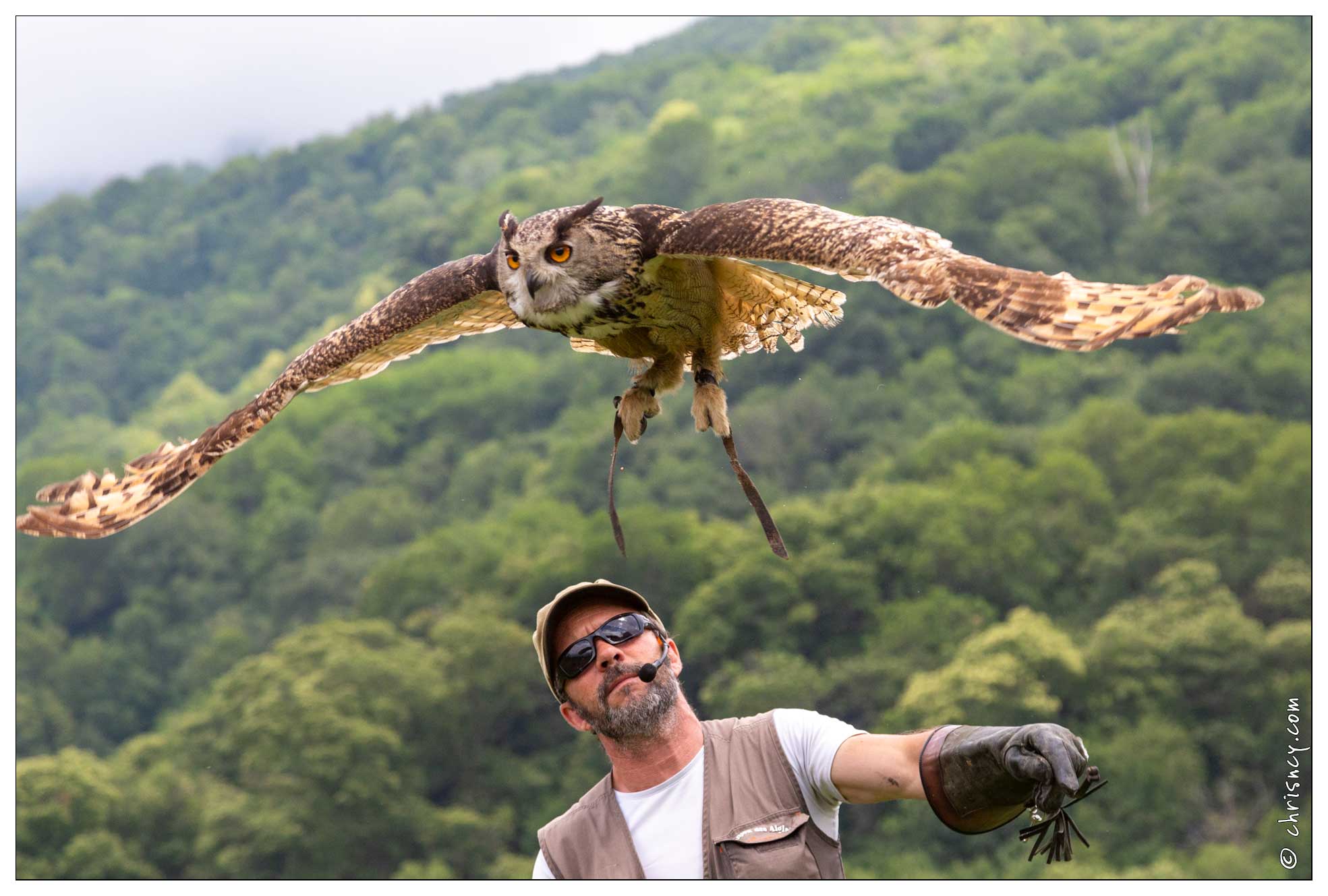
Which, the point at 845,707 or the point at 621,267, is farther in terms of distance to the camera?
the point at 845,707

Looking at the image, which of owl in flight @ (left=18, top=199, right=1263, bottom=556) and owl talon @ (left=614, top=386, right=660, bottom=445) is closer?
owl in flight @ (left=18, top=199, right=1263, bottom=556)

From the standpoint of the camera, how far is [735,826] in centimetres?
423

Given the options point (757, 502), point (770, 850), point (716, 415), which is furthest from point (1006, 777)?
point (716, 415)

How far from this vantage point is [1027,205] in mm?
74438

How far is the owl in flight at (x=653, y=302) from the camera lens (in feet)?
15.8

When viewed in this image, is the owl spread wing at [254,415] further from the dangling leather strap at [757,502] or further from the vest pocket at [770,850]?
the vest pocket at [770,850]

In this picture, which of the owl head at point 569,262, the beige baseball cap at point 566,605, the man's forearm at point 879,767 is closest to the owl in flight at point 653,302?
the owl head at point 569,262

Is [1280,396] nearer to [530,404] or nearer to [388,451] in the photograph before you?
[530,404]

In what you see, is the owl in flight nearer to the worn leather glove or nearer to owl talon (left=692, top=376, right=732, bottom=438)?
owl talon (left=692, top=376, right=732, bottom=438)

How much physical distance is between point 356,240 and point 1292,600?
61055mm

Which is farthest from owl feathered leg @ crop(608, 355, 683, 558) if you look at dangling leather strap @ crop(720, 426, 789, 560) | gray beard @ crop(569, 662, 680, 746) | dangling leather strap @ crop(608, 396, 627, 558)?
gray beard @ crop(569, 662, 680, 746)

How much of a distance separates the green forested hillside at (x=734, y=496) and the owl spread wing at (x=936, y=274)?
37.7 m

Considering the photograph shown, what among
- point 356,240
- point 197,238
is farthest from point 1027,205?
point 197,238

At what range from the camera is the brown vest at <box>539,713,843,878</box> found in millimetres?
4176
